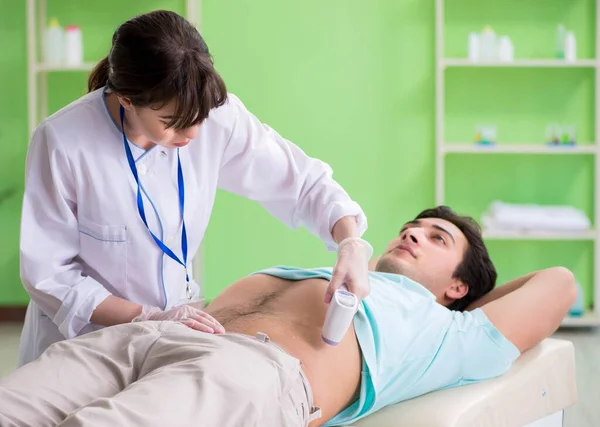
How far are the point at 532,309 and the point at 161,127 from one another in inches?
41.5

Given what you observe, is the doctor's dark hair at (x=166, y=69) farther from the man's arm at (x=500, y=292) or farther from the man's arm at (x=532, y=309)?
the man's arm at (x=500, y=292)

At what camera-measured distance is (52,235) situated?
72.9 inches

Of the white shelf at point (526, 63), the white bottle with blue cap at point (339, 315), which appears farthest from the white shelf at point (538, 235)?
→ the white bottle with blue cap at point (339, 315)

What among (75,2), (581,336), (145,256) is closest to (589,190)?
(581,336)

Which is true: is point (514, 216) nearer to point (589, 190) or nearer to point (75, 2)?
point (589, 190)

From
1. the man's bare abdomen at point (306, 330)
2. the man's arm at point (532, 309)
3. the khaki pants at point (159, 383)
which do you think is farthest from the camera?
the man's arm at point (532, 309)

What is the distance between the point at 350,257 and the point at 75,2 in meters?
3.05

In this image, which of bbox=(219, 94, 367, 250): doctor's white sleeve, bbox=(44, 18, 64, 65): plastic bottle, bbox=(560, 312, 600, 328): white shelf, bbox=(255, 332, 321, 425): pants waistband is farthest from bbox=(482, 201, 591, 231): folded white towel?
bbox=(255, 332, 321, 425): pants waistband

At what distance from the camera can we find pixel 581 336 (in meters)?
4.07

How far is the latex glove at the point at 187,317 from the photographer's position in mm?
1764

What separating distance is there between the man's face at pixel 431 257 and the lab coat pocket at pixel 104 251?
0.76 meters

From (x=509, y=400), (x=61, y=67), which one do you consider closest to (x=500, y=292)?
(x=509, y=400)

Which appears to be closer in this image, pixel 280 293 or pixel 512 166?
pixel 280 293

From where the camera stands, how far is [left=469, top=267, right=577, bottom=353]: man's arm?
2205 mm
